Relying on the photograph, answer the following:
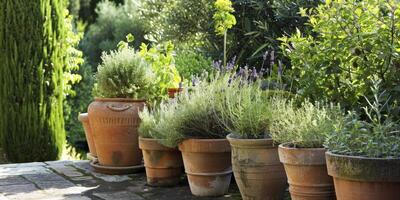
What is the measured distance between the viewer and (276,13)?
20.2ft

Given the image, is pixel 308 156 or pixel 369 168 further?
pixel 308 156

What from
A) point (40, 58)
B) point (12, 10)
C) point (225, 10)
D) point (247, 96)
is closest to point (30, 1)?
point (12, 10)

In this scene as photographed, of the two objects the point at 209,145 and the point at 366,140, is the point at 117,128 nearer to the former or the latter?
the point at 209,145

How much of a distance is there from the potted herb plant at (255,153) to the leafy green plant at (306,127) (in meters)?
0.13

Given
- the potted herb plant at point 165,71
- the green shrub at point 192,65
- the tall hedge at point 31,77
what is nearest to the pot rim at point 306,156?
the potted herb plant at point 165,71

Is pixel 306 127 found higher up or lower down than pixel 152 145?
higher up

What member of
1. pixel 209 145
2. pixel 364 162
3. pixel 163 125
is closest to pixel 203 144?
pixel 209 145

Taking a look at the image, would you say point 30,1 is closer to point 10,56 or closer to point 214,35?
point 10,56

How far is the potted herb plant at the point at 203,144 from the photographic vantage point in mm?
4316

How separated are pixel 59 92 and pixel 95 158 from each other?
5.28 feet

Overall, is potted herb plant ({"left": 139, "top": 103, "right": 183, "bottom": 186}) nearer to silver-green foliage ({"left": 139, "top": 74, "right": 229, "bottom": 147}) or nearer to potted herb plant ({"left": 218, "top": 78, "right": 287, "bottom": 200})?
silver-green foliage ({"left": 139, "top": 74, "right": 229, "bottom": 147})

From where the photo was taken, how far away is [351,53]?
3826mm

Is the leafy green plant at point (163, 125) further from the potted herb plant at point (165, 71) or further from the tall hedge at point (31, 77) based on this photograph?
the tall hedge at point (31, 77)

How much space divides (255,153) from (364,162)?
1.09m
